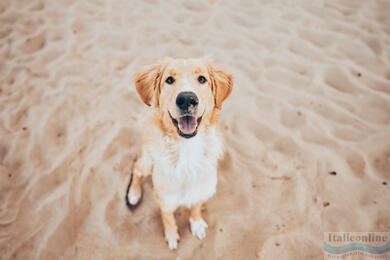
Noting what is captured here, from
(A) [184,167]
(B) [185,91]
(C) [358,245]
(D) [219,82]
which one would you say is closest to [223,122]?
(D) [219,82]

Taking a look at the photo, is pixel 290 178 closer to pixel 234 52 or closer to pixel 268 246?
pixel 268 246

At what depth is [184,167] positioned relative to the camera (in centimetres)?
181

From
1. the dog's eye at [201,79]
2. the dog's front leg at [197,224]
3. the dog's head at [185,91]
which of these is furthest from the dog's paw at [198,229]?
the dog's eye at [201,79]

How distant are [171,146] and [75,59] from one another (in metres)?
2.71

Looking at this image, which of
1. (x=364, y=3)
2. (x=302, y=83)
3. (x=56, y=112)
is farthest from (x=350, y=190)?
(x=364, y=3)

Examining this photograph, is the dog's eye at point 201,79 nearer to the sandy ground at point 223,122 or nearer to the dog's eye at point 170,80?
the dog's eye at point 170,80

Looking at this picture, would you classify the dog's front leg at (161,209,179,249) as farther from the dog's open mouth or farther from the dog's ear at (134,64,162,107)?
the dog's ear at (134,64,162,107)

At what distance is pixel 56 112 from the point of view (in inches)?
112

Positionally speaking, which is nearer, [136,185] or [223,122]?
[136,185]

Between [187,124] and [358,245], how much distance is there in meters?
1.94

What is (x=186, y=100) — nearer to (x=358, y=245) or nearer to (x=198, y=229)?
(x=198, y=229)

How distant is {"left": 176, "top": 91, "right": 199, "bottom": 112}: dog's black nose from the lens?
146 cm

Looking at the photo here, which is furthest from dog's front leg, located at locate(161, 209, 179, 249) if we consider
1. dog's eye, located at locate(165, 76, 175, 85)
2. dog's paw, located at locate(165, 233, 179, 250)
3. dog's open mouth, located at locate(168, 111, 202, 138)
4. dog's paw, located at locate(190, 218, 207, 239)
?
dog's eye, located at locate(165, 76, 175, 85)

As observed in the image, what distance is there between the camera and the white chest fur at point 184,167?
1.78 meters
